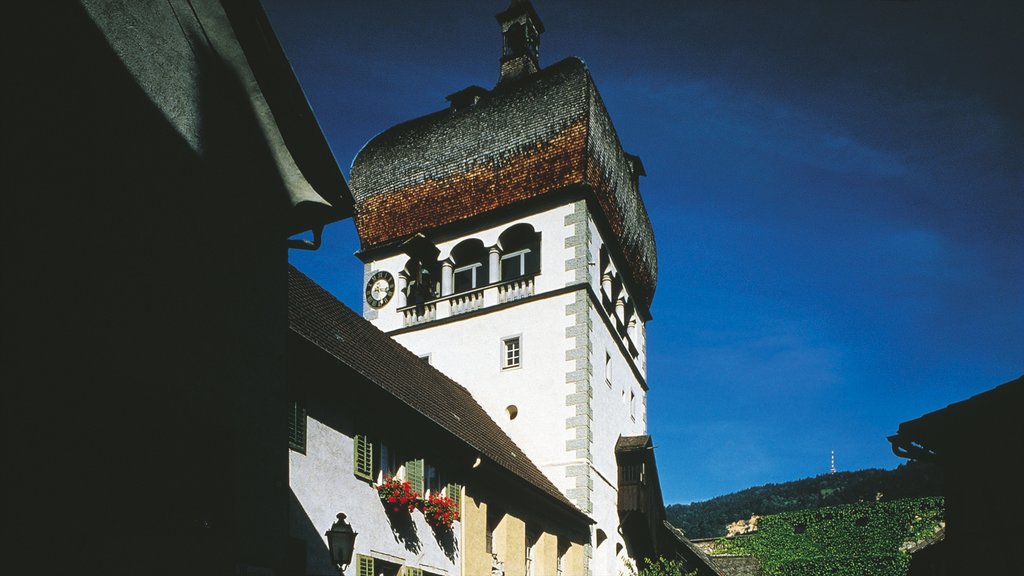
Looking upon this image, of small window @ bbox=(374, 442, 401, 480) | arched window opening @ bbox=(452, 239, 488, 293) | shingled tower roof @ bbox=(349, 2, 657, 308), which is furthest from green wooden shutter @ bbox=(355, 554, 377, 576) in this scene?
arched window opening @ bbox=(452, 239, 488, 293)

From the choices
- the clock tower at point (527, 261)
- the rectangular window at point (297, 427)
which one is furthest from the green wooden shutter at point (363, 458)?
the clock tower at point (527, 261)

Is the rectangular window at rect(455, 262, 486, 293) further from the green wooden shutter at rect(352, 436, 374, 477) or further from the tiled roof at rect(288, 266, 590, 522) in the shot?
the green wooden shutter at rect(352, 436, 374, 477)

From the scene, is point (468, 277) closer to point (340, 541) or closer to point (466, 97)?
point (466, 97)

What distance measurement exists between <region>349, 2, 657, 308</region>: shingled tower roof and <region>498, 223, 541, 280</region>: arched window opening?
0.69 metres

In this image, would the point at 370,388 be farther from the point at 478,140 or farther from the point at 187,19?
the point at 478,140

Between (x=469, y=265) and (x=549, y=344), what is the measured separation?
372 centimetres

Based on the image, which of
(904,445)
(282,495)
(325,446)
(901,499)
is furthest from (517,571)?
(901,499)

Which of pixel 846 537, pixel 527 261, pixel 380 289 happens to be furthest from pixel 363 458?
pixel 846 537

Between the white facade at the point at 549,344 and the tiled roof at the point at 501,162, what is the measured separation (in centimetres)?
74

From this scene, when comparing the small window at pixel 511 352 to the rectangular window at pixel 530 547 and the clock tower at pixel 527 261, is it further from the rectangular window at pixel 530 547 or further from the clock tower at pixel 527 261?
the rectangular window at pixel 530 547

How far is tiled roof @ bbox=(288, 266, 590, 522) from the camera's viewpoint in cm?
1517

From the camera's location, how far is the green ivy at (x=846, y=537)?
36.1 metres

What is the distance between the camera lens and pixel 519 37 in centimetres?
2936

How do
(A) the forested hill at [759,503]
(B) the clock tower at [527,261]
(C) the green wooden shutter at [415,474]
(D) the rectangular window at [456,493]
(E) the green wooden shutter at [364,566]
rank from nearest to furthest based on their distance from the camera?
(E) the green wooden shutter at [364,566] → (C) the green wooden shutter at [415,474] → (D) the rectangular window at [456,493] → (B) the clock tower at [527,261] → (A) the forested hill at [759,503]
